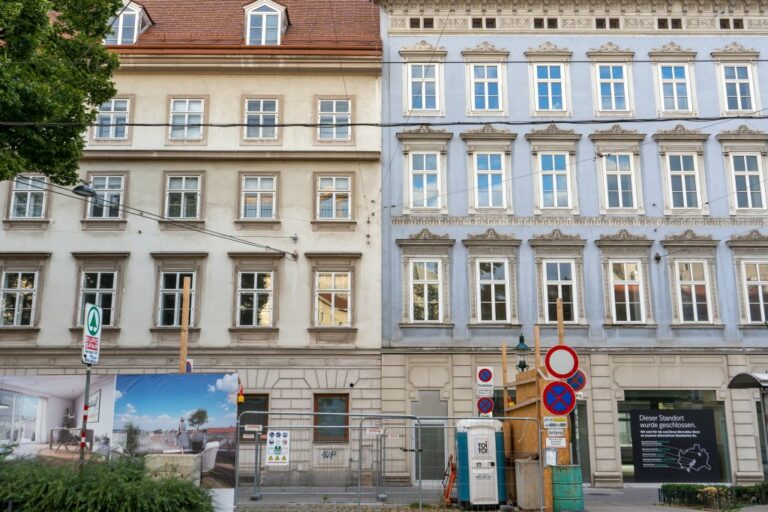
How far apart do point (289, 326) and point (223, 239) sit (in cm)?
373

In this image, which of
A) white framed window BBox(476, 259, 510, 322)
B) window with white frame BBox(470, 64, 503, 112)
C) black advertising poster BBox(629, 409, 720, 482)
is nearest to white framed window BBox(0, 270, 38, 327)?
white framed window BBox(476, 259, 510, 322)

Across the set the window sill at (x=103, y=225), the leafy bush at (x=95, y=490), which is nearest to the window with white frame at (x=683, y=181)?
the window sill at (x=103, y=225)

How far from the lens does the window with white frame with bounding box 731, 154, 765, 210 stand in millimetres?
25719

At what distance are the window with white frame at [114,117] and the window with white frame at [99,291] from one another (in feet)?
16.0

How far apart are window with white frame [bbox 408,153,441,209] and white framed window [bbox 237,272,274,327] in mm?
5643

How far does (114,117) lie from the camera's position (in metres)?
26.4

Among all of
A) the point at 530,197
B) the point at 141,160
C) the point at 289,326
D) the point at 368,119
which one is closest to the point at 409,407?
the point at 289,326

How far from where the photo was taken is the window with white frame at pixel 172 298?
24859 mm

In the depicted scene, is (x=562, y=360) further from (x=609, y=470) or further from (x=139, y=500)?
(x=609, y=470)

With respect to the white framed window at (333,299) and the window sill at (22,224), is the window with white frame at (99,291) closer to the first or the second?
the window sill at (22,224)

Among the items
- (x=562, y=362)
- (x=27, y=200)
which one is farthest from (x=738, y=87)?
(x=27, y=200)

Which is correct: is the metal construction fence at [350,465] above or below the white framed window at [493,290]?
below

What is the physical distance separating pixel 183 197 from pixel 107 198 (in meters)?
2.58

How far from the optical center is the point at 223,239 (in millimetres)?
25391
